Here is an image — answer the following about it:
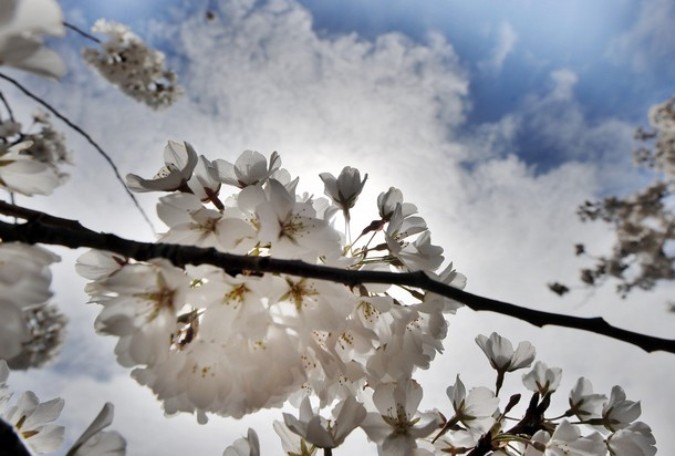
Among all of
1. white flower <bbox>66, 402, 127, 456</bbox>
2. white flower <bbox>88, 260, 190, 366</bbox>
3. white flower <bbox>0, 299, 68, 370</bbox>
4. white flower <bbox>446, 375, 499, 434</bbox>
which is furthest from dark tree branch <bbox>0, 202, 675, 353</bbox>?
white flower <bbox>0, 299, 68, 370</bbox>

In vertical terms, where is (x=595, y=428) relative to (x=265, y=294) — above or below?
above

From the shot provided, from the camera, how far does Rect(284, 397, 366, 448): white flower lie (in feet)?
3.45

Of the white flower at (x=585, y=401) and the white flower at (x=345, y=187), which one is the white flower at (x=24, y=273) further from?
the white flower at (x=585, y=401)

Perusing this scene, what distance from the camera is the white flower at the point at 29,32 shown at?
629 millimetres

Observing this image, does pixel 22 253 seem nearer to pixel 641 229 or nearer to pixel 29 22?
pixel 29 22

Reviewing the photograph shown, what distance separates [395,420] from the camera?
1192 mm

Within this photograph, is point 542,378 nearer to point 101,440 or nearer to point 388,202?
point 388,202

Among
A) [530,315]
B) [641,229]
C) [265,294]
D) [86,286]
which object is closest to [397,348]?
[265,294]

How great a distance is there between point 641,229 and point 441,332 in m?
14.3

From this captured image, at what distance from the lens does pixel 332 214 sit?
4.16ft

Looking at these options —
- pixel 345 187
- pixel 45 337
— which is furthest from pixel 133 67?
pixel 345 187

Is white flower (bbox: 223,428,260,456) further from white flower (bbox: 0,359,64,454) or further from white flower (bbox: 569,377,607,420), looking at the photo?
white flower (bbox: 569,377,607,420)

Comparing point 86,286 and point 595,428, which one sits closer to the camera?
point 86,286

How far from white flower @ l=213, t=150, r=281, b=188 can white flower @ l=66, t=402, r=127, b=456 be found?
650 mm
